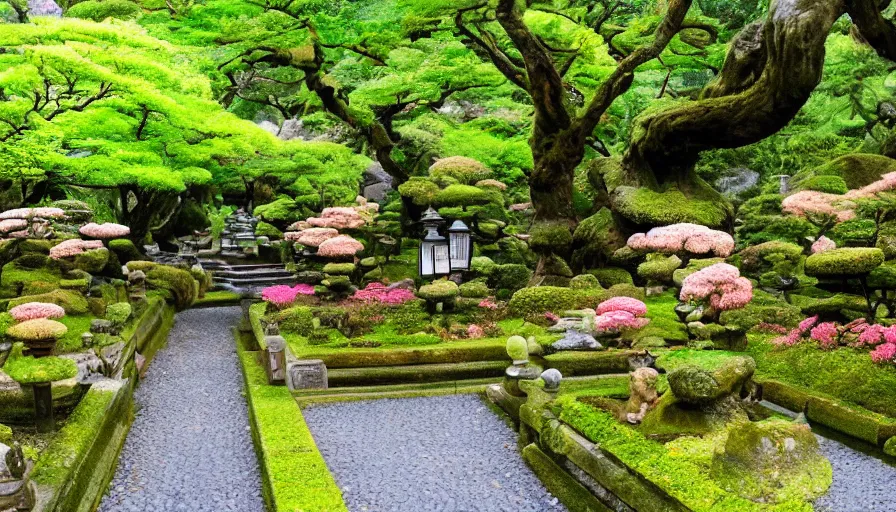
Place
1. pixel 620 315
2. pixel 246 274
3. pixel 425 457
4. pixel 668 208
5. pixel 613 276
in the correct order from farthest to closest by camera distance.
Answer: pixel 246 274
pixel 613 276
pixel 668 208
pixel 620 315
pixel 425 457

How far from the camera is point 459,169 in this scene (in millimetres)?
15383

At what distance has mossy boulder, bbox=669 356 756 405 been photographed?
4914 mm

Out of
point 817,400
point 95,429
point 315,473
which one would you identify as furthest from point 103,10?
point 817,400

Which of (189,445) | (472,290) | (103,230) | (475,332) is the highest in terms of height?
(103,230)

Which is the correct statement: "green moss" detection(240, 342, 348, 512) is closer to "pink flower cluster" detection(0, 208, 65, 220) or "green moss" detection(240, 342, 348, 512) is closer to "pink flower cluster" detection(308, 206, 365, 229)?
"pink flower cluster" detection(0, 208, 65, 220)

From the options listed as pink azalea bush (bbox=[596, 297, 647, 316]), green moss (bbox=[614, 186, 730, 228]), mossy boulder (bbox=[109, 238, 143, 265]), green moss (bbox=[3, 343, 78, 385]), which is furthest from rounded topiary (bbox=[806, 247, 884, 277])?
mossy boulder (bbox=[109, 238, 143, 265])

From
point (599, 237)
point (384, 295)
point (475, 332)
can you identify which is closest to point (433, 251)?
point (384, 295)

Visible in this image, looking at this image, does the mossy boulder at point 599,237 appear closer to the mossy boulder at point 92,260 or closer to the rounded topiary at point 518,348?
the rounded topiary at point 518,348

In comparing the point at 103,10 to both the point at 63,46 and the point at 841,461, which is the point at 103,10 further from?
the point at 841,461

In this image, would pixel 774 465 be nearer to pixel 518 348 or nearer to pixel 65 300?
pixel 518 348

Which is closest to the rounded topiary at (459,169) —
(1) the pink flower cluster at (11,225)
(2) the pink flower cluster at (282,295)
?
(2) the pink flower cluster at (282,295)

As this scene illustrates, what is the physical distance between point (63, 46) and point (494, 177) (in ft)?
37.5

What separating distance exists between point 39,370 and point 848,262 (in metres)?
8.29

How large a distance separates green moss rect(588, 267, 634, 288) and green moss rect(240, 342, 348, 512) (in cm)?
763
